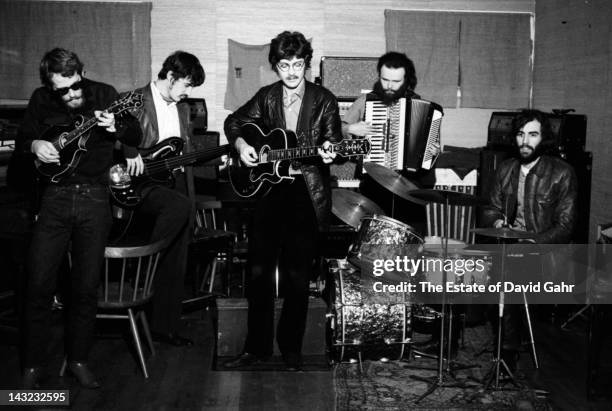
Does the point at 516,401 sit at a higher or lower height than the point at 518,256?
lower

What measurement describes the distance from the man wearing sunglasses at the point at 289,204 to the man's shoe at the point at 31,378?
110 cm

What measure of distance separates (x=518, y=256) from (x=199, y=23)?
15.1 ft

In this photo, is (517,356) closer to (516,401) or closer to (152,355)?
(516,401)

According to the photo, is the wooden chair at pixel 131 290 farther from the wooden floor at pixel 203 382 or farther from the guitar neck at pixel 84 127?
the guitar neck at pixel 84 127

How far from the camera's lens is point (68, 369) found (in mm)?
4109

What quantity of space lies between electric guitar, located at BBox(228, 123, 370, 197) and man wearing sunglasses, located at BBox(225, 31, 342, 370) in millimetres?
47

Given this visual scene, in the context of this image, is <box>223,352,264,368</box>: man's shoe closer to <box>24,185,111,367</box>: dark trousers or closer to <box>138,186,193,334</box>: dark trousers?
<box>138,186,193,334</box>: dark trousers

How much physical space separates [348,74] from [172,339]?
323cm

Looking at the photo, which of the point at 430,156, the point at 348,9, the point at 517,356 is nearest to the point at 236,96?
the point at 348,9

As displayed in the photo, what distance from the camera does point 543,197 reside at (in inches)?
187

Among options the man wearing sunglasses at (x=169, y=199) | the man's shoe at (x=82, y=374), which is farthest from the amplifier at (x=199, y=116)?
the man's shoe at (x=82, y=374)

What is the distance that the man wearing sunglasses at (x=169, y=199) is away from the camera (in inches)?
179

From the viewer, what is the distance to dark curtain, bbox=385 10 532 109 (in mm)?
7688

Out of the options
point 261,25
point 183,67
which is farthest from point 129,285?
point 261,25
